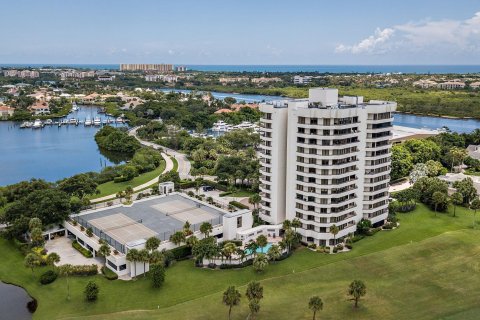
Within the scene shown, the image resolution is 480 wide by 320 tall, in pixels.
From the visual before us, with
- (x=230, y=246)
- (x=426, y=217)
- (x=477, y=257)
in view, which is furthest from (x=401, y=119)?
(x=230, y=246)

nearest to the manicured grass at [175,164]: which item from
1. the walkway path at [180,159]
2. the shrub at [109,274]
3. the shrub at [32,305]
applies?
the walkway path at [180,159]

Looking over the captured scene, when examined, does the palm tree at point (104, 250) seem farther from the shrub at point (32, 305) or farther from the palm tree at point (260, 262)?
the palm tree at point (260, 262)

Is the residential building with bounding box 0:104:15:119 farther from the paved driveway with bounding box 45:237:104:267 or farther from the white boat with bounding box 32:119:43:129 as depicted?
the paved driveway with bounding box 45:237:104:267

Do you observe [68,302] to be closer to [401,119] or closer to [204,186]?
[204,186]

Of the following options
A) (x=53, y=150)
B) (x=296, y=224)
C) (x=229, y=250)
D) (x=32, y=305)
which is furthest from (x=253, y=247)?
(x=53, y=150)

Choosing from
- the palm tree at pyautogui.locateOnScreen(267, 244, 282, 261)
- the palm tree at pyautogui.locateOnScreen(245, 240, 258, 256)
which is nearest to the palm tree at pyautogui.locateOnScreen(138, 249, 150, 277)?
the palm tree at pyautogui.locateOnScreen(245, 240, 258, 256)
